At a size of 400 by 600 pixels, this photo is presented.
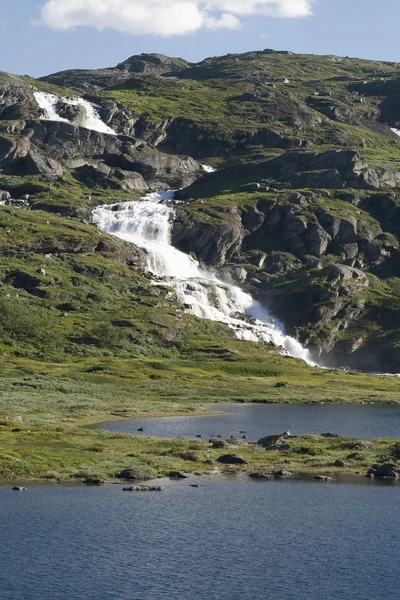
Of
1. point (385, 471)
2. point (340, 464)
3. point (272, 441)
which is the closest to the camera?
point (385, 471)

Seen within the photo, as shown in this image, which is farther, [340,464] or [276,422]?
[276,422]

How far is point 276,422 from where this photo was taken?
162625 mm

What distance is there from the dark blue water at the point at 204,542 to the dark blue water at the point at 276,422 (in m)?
42.4

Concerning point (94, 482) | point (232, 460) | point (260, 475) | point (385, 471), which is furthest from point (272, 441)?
point (94, 482)

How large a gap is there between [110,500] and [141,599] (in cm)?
2717

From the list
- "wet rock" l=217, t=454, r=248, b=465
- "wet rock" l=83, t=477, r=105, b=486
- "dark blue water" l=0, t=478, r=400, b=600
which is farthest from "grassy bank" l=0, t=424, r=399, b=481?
"dark blue water" l=0, t=478, r=400, b=600

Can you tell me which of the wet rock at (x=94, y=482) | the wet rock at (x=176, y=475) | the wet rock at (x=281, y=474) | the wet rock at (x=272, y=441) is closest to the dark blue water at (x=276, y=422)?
the wet rock at (x=272, y=441)

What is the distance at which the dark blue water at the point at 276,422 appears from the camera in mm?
143500

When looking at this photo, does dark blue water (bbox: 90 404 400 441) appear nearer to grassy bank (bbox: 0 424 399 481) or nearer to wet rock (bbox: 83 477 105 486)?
grassy bank (bbox: 0 424 399 481)

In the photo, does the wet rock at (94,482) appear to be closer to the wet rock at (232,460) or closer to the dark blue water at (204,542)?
the dark blue water at (204,542)

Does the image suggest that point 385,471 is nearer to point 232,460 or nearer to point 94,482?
point 232,460

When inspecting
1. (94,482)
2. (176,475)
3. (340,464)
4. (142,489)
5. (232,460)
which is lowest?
(94,482)

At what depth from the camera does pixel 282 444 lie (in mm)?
122938

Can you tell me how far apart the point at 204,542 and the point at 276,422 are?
85.8 m
